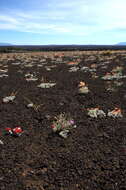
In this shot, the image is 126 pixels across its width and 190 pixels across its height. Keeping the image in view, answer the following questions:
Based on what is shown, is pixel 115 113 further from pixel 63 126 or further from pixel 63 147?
pixel 63 147

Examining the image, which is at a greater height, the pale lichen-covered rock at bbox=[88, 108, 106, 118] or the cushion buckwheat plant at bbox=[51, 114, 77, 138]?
the pale lichen-covered rock at bbox=[88, 108, 106, 118]

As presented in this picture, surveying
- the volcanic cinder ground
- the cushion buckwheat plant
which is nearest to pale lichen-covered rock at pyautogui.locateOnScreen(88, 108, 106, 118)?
the volcanic cinder ground

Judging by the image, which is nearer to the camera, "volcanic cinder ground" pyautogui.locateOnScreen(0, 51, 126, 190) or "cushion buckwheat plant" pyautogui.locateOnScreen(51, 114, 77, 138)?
"volcanic cinder ground" pyautogui.locateOnScreen(0, 51, 126, 190)

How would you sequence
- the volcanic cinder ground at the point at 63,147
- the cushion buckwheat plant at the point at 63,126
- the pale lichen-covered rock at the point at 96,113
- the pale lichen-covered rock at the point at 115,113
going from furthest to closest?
the pale lichen-covered rock at the point at 96,113 < the pale lichen-covered rock at the point at 115,113 < the cushion buckwheat plant at the point at 63,126 < the volcanic cinder ground at the point at 63,147

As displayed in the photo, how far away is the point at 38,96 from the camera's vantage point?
36.9 feet

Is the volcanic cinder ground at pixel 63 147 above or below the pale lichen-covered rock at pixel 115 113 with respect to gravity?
below

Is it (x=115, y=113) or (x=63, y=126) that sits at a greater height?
(x=115, y=113)

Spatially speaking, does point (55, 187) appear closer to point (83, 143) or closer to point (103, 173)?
point (103, 173)

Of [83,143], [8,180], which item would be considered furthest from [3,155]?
[83,143]

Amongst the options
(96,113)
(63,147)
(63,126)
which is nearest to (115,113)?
(96,113)

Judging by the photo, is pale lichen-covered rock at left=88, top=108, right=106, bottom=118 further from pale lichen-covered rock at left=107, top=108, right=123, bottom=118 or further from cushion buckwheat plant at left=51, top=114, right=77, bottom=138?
cushion buckwheat plant at left=51, top=114, right=77, bottom=138

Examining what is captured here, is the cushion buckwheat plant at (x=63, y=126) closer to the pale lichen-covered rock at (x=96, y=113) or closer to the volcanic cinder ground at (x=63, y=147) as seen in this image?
the volcanic cinder ground at (x=63, y=147)

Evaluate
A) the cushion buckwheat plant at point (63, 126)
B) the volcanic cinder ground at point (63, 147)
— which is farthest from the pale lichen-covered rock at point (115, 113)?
the cushion buckwheat plant at point (63, 126)

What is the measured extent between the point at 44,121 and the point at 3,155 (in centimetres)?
235
